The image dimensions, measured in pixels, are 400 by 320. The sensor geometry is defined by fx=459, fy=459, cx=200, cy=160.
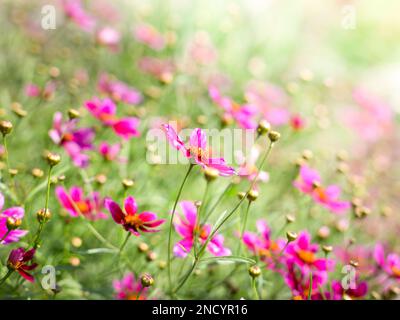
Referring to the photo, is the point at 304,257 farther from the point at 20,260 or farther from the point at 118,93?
the point at 118,93

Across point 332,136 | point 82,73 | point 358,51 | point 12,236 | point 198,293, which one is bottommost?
point 198,293

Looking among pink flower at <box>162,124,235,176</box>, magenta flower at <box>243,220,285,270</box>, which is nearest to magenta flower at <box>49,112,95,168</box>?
pink flower at <box>162,124,235,176</box>

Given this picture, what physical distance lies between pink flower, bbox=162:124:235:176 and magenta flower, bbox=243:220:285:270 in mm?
262

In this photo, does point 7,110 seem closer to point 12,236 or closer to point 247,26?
point 12,236

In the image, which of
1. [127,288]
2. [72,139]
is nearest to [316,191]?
[127,288]

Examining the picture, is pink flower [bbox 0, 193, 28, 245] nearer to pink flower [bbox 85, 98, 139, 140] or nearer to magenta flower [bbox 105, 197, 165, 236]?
magenta flower [bbox 105, 197, 165, 236]

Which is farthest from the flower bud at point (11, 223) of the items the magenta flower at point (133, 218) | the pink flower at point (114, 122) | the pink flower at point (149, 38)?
the pink flower at point (149, 38)

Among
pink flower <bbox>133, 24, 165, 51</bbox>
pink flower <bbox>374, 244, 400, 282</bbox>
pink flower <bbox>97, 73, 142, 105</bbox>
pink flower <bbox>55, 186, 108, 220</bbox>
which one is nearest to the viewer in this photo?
pink flower <bbox>55, 186, 108, 220</bbox>

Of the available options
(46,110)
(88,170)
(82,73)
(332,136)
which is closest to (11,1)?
(82,73)

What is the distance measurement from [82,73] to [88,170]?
69cm

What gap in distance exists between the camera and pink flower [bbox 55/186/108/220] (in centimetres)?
111

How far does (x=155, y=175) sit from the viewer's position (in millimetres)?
1602

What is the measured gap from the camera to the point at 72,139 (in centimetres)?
129

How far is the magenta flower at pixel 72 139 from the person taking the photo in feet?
4.15
